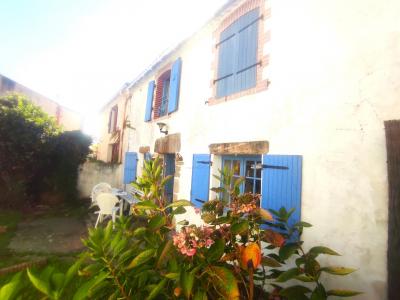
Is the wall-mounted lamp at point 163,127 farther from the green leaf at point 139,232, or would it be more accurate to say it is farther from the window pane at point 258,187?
the green leaf at point 139,232

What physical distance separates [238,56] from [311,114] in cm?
206

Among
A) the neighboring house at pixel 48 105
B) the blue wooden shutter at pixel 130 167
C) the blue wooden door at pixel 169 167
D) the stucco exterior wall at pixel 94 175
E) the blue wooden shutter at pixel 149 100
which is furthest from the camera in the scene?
the neighboring house at pixel 48 105

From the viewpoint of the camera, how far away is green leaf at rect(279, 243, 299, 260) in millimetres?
2426

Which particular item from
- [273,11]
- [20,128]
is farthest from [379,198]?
[20,128]

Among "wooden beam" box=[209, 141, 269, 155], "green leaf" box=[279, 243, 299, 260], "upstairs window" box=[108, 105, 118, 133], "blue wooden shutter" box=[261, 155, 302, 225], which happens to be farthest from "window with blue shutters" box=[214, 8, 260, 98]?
"upstairs window" box=[108, 105, 118, 133]

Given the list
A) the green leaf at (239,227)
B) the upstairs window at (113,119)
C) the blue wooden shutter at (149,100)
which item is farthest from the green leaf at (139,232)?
the upstairs window at (113,119)

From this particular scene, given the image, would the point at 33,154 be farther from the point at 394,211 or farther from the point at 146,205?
the point at 394,211

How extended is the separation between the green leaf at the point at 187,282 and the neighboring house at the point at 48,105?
489 inches

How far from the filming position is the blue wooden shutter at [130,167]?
919 cm

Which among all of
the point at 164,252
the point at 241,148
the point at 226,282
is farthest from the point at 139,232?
the point at 241,148

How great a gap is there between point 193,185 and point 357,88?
349 centimetres

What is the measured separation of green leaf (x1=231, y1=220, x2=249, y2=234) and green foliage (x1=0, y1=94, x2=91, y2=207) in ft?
29.7

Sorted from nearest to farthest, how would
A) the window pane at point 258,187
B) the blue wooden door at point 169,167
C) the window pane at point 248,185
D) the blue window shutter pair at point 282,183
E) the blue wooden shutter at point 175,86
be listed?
the blue window shutter pair at point 282,183 → the window pane at point 258,187 → the window pane at point 248,185 → the blue wooden shutter at point 175,86 → the blue wooden door at point 169,167

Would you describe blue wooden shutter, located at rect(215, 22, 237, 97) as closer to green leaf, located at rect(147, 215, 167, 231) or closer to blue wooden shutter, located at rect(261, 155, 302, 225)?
blue wooden shutter, located at rect(261, 155, 302, 225)
